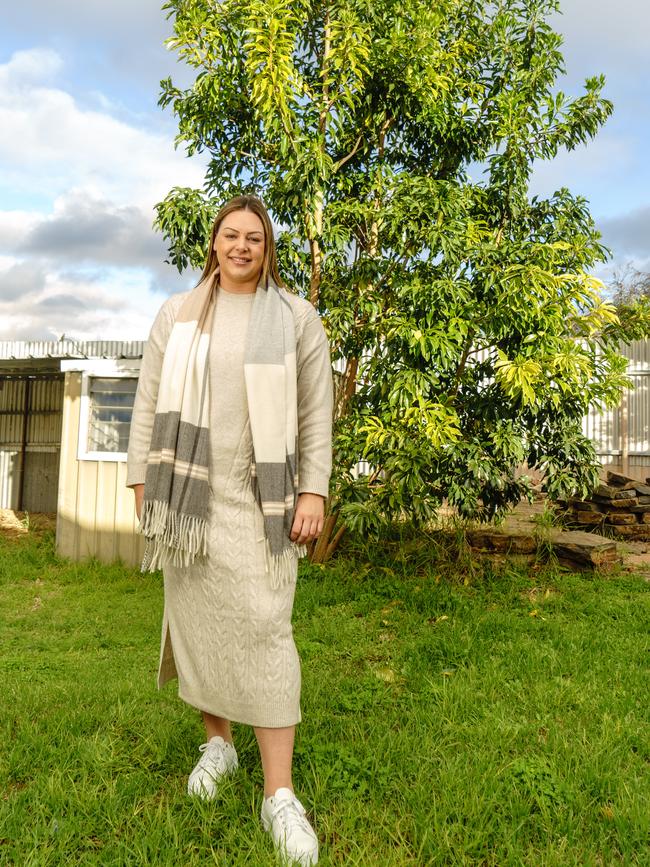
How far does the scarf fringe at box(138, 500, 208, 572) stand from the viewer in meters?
2.40

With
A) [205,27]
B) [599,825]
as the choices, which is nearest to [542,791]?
[599,825]

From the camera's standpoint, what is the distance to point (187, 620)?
2.54m

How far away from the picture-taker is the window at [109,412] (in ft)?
29.0

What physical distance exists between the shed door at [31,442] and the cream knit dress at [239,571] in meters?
10.5

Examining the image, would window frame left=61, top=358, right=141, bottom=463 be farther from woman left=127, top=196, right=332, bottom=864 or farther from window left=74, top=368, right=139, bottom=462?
woman left=127, top=196, right=332, bottom=864

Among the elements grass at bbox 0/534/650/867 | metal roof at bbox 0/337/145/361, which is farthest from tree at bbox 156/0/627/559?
metal roof at bbox 0/337/145/361

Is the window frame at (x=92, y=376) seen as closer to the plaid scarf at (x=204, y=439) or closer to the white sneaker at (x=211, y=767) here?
the white sneaker at (x=211, y=767)

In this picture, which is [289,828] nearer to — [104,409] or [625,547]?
[625,547]

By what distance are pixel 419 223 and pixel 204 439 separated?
4.13m

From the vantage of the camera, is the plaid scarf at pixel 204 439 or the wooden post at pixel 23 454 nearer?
the plaid scarf at pixel 204 439

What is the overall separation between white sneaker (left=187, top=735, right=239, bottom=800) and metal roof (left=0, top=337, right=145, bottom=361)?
690cm

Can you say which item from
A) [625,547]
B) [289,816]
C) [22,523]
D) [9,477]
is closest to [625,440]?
[625,547]

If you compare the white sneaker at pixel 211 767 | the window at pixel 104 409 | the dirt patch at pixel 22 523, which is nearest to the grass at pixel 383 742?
the white sneaker at pixel 211 767

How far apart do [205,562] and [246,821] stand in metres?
0.91
